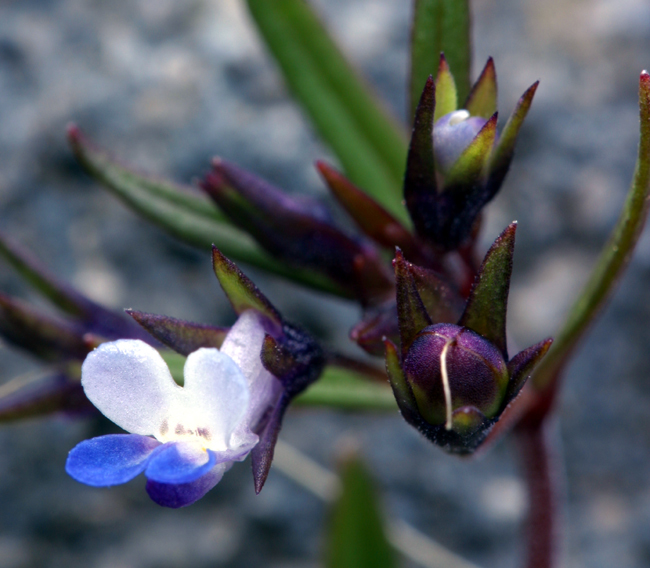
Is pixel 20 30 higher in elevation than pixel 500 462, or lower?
higher

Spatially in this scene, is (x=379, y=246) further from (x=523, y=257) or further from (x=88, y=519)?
(x=88, y=519)

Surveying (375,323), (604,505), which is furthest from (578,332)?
(604,505)

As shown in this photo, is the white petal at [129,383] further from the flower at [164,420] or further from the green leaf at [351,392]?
the green leaf at [351,392]

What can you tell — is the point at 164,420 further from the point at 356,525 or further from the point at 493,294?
the point at 356,525

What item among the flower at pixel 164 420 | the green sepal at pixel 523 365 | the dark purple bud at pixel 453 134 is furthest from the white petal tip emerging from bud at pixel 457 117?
A: the flower at pixel 164 420

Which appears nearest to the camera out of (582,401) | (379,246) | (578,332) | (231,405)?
(231,405)

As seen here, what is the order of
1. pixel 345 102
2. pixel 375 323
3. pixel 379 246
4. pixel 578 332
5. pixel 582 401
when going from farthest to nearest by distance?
pixel 582 401 → pixel 345 102 → pixel 379 246 → pixel 578 332 → pixel 375 323
